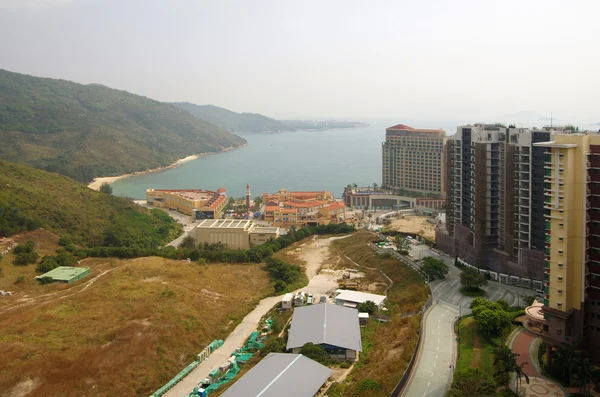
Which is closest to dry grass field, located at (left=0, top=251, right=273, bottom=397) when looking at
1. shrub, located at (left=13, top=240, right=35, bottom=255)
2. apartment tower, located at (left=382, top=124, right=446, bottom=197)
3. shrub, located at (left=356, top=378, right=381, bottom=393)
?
shrub, located at (left=13, top=240, right=35, bottom=255)

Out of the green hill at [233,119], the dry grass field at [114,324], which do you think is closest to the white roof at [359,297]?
the dry grass field at [114,324]

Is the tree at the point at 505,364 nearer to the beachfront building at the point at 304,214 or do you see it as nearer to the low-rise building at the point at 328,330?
the low-rise building at the point at 328,330

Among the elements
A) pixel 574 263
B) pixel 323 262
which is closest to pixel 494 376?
pixel 574 263

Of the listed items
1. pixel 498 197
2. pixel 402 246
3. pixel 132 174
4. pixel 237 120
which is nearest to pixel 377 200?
pixel 402 246

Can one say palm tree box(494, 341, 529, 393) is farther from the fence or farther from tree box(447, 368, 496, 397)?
the fence

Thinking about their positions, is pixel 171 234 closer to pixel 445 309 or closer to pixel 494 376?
pixel 445 309
